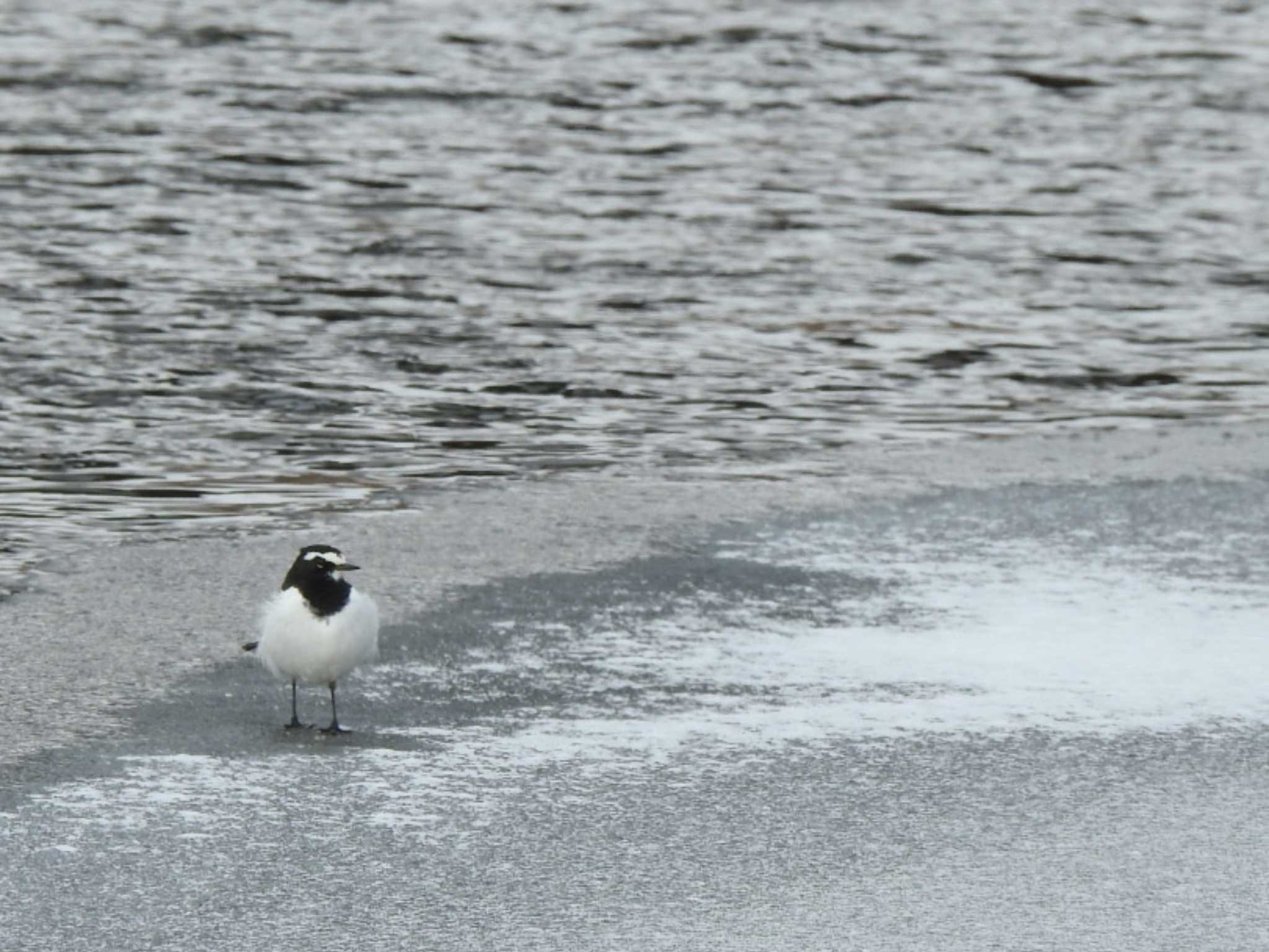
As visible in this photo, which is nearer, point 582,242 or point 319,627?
point 319,627

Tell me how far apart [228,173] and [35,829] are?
39.5 feet

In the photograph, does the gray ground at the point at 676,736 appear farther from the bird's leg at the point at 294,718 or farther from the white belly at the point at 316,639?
the white belly at the point at 316,639

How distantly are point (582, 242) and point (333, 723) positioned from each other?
9.06 m

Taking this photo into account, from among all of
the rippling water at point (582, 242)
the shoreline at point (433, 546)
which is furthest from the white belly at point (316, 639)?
the rippling water at point (582, 242)

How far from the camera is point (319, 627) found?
659 centimetres

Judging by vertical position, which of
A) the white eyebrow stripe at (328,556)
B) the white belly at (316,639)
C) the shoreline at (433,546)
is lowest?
the shoreline at (433,546)

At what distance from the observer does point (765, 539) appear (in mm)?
8797

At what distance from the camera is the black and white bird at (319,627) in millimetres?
6605

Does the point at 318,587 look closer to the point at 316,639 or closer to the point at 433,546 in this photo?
the point at 316,639

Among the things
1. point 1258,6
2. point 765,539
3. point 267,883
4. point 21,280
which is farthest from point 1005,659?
point 1258,6

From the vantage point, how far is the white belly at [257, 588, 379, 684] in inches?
260

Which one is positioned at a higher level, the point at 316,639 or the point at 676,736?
the point at 316,639

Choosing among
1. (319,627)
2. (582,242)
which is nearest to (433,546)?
(319,627)

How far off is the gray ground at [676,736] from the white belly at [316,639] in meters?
0.19
